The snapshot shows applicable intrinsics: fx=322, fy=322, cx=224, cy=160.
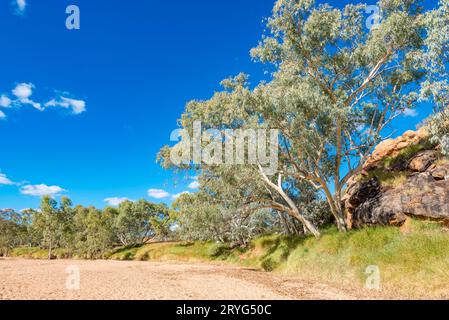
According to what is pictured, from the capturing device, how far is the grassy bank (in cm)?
1152

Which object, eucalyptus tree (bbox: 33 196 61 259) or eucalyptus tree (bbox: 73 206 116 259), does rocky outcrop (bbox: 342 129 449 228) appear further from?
eucalyptus tree (bbox: 33 196 61 259)

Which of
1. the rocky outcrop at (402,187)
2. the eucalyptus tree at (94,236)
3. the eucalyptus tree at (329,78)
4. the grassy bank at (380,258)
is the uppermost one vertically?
the eucalyptus tree at (329,78)

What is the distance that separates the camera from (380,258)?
14.1 metres

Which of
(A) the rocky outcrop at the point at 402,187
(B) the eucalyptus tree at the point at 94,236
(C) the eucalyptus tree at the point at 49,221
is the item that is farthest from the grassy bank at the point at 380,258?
(C) the eucalyptus tree at the point at 49,221

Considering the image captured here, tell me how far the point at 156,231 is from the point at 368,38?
56.5 m

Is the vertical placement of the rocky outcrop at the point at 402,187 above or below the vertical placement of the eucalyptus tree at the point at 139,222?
above

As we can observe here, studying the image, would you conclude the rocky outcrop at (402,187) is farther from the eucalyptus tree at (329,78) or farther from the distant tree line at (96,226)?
the distant tree line at (96,226)

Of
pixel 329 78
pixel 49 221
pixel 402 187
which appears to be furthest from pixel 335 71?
pixel 49 221

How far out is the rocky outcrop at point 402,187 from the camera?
1569 centimetres

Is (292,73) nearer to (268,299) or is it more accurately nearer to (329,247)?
(329,247)

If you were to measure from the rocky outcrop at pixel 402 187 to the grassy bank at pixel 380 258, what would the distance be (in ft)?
3.13

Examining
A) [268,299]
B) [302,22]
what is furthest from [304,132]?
[268,299]

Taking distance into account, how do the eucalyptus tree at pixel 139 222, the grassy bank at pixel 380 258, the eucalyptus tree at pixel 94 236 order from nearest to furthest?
the grassy bank at pixel 380 258 → the eucalyptus tree at pixel 94 236 → the eucalyptus tree at pixel 139 222

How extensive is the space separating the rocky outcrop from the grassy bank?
0.95 metres
